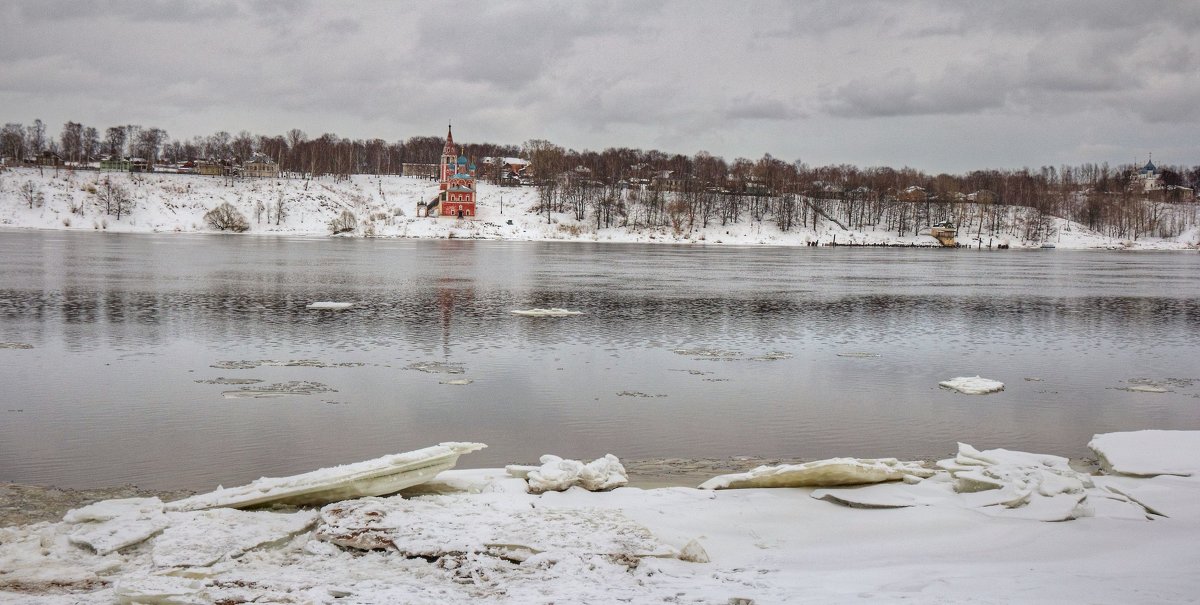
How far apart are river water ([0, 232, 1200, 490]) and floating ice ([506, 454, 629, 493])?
203cm

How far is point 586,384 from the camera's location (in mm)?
16766

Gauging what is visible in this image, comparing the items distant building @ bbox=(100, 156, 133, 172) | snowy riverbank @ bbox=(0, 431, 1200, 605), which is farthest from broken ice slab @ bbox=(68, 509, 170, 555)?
distant building @ bbox=(100, 156, 133, 172)

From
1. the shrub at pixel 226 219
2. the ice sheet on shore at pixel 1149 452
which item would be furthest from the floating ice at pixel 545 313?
the shrub at pixel 226 219

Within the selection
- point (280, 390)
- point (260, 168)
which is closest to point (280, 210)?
point (260, 168)

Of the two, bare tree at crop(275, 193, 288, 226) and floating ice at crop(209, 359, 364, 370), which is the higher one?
bare tree at crop(275, 193, 288, 226)

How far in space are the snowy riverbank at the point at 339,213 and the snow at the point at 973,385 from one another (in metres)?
96.0

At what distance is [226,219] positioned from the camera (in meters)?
110

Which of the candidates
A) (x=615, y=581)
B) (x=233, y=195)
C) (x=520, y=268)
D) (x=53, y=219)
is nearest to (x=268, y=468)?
(x=615, y=581)

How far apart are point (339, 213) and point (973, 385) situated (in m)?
113

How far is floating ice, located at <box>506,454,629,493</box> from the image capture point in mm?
9102

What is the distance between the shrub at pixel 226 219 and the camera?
4318 inches

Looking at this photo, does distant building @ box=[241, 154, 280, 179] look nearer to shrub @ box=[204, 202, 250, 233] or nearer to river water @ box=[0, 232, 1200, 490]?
shrub @ box=[204, 202, 250, 233]

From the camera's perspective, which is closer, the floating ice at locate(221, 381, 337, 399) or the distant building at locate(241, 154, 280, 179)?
the floating ice at locate(221, 381, 337, 399)

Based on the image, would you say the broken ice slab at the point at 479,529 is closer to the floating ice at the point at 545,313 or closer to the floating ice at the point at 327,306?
the floating ice at the point at 545,313
